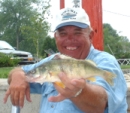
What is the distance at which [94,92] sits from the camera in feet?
5.44

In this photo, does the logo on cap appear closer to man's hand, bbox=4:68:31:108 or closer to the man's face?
the man's face

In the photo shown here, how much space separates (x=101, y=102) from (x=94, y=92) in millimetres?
116

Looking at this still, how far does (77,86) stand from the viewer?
4.80 ft

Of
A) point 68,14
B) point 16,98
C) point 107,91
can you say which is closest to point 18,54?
point 68,14

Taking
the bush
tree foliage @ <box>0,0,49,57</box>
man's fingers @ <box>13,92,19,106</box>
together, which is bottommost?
the bush

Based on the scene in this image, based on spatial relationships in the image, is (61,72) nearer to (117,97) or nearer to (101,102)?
(101,102)

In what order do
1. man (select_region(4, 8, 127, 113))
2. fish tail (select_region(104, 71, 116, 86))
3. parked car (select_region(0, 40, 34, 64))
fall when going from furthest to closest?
parked car (select_region(0, 40, 34, 64)) → fish tail (select_region(104, 71, 116, 86)) → man (select_region(4, 8, 127, 113))

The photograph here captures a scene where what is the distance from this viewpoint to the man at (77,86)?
1.59 m

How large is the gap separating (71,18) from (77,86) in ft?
2.88

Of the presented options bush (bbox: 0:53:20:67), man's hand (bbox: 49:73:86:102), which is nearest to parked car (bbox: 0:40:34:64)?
bush (bbox: 0:53:20:67)

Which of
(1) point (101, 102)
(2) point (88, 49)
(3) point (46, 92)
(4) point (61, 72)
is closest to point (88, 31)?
(2) point (88, 49)

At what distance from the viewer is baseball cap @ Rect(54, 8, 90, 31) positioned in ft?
7.39

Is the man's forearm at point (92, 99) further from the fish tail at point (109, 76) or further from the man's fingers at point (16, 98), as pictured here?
the man's fingers at point (16, 98)

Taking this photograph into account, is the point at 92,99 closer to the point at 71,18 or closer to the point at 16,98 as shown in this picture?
the point at 16,98
